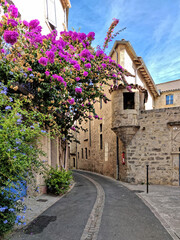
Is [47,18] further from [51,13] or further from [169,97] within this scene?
[169,97]

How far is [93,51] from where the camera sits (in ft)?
28.3

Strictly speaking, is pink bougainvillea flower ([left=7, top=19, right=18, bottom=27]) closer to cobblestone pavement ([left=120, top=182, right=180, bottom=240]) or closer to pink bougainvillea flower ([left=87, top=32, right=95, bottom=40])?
pink bougainvillea flower ([left=87, top=32, right=95, bottom=40])

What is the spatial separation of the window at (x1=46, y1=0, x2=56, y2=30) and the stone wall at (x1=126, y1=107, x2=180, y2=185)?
7.91 meters

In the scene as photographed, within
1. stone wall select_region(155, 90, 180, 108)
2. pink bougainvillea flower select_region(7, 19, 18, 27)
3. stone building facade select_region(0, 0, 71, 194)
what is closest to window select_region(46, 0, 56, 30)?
stone building facade select_region(0, 0, 71, 194)

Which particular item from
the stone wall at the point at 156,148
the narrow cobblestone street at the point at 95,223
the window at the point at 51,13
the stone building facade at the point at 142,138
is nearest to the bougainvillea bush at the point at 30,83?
the narrow cobblestone street at the point at 95,223

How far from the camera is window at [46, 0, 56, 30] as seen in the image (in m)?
10.2

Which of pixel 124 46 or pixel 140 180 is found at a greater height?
pixel 124 46

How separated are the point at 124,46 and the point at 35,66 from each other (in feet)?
32.2

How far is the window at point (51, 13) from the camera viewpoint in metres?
10.2

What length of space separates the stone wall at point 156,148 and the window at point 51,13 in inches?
311

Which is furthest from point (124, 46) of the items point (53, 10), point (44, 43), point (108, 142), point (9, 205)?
→ point (9, 205)

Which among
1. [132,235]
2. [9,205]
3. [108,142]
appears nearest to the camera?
[9,205]

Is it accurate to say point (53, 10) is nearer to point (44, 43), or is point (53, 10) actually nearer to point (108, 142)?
point (44, 43)

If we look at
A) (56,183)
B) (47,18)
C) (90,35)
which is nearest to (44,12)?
(47,18)
